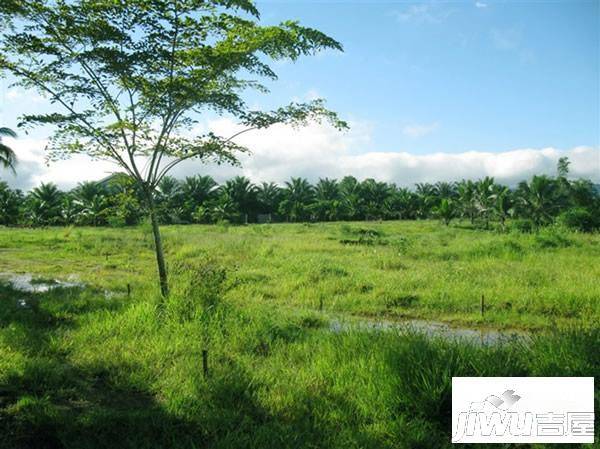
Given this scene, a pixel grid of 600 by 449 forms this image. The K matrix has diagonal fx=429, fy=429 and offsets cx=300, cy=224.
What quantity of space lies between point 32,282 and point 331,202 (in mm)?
39709

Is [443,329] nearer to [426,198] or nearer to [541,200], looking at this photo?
[541,200]

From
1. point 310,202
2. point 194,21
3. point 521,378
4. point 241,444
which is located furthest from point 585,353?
point 310,202

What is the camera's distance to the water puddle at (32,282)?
1080 cm

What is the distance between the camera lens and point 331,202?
4969cm

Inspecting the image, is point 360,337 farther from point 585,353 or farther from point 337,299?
point 337,299

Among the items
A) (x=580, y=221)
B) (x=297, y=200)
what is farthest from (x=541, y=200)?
(x=297, y=200)

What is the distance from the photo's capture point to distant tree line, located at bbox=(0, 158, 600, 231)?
36.7 metres

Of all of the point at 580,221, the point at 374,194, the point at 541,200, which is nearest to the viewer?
the point at 580,221

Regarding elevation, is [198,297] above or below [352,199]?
below

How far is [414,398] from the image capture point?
390 cm

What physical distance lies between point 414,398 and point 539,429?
1.01 meters

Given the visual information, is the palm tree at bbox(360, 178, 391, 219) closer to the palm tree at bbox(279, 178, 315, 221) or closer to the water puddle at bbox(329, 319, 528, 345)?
the palm tree at bbox(279, 178, 315, 221)

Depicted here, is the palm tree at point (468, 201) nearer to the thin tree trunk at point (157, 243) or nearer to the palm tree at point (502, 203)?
the palm tree at point (502, 203)

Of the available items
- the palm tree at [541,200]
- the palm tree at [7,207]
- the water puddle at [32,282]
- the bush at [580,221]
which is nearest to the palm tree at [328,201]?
the palm tree at [541,200]
